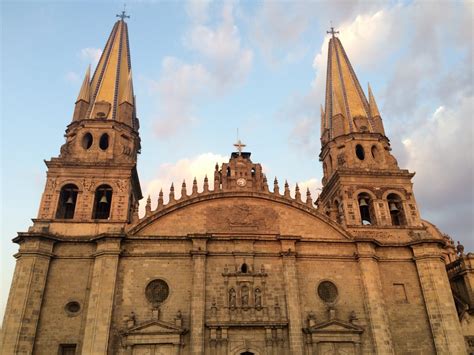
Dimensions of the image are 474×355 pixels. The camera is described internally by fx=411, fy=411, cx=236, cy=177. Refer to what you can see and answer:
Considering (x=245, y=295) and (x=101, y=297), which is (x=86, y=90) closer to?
(x=101, y=297)

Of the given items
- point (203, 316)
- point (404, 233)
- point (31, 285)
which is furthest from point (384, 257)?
point (31, 285)

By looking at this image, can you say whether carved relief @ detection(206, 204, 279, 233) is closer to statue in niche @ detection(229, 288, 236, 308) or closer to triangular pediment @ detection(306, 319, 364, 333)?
statue in niche @ detection(229, 288, 236, 308)

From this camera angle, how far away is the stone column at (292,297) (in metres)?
21.4

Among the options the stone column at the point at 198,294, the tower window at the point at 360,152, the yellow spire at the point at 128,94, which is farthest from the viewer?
the yellow spire at the point at 128,94

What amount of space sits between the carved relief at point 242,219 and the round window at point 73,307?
8192 mm

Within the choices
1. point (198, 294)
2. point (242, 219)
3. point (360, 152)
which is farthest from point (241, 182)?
point (360, 152)

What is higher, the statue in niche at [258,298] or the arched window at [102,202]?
the arched window at [102,202]

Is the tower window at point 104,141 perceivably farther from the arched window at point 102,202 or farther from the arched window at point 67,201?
the arched window at point 67,201

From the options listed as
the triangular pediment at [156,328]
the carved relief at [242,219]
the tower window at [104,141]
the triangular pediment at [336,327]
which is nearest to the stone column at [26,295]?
the triangular pediment at [156,328]

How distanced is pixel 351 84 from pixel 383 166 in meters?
8.02

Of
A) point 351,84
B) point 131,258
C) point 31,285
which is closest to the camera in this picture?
point 31,285

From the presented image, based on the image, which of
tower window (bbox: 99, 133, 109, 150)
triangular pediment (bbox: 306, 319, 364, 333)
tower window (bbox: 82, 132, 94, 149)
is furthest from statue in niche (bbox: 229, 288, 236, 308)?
tower window (bbox: 82, 132, 94, 149)

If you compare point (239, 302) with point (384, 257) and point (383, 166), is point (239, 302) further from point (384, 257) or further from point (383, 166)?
point (383, 166)

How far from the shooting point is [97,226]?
24000 mm
